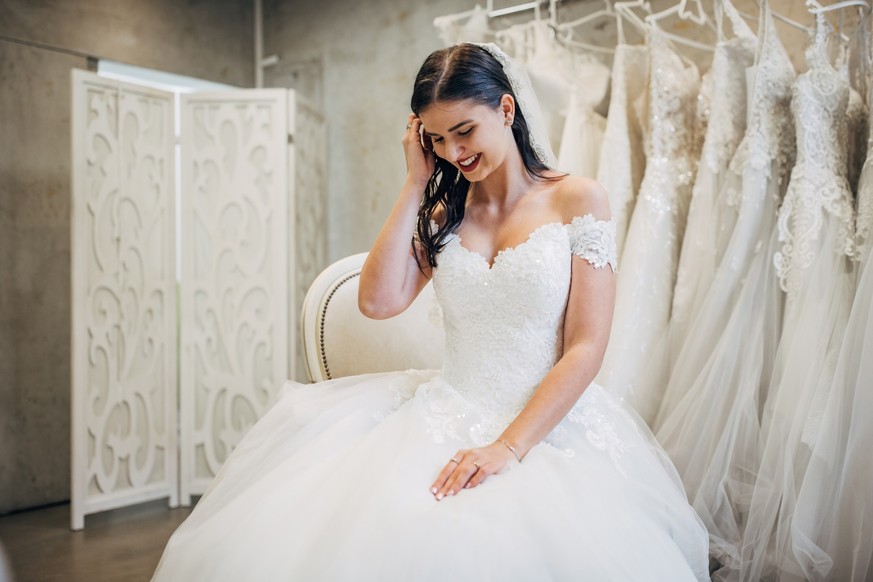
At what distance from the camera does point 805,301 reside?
210cm

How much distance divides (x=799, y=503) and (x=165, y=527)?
2.77m

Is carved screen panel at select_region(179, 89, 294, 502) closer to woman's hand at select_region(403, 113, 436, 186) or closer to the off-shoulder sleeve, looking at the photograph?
woman's hand at select_region(403, 113, 436, 186)

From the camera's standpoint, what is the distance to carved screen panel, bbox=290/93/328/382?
3988mm

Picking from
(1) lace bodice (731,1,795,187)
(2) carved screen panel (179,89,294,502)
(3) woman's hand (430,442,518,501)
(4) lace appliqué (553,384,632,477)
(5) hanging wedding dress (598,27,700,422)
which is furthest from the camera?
(2) carved screen panel (179,89,294,502)

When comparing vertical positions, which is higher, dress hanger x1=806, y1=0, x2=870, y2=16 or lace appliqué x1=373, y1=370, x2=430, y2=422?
dress hanger x1=806, y1=0, x2=870, y2=16

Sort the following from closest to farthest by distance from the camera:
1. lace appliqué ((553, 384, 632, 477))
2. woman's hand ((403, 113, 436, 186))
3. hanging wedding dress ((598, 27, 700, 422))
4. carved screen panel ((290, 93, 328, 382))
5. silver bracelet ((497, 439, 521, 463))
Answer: silver bracelet ((497, 439, 521, 463)) < lace appliqué ((553, 384, 632, 477)) < woman's hand ((403, 113, 436, 186)) < hanging wedding dress ((598, 27, 700, 422)) < carved screen panel ((290, 93, 328, 382))

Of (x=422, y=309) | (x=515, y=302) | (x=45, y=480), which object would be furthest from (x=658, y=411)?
(x=45, y=480)

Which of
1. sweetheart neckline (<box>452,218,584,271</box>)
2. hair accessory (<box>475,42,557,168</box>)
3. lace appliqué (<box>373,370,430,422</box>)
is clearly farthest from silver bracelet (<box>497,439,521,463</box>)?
hair accessory (<box>475,42,557,168</box>)

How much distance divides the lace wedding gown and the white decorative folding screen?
6.51 feet

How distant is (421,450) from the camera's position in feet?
4.71

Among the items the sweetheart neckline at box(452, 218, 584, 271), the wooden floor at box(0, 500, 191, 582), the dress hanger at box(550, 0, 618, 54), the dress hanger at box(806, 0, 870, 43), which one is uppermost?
the dress hanger at box(550, 0, 618, 54)

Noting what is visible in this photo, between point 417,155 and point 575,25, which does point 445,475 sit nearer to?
point 417,155

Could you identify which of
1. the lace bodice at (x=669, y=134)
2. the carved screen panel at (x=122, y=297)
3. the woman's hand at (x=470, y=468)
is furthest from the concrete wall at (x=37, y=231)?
the woman's hand at (x=470, y=468)

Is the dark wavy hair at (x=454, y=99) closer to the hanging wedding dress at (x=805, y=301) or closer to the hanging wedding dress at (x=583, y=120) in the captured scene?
the hanging wedding dress at (x=805, y=301)
